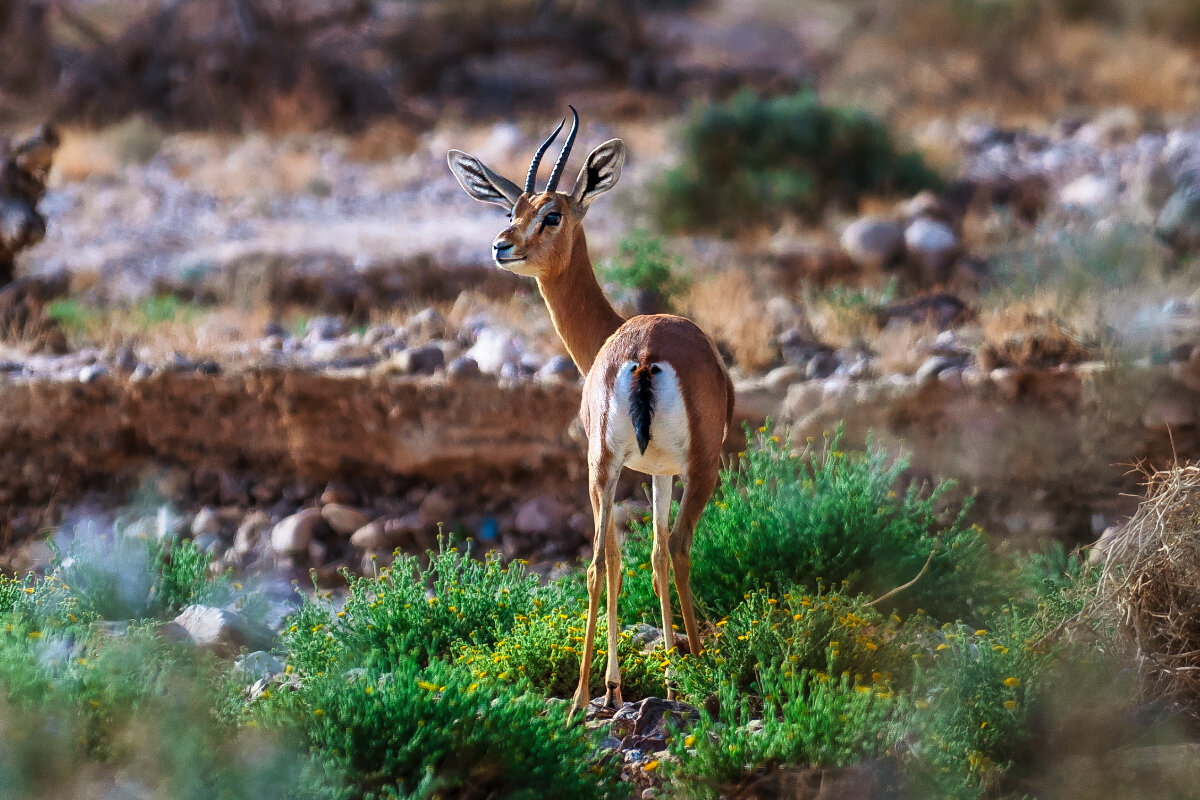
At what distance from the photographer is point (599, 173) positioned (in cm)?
547

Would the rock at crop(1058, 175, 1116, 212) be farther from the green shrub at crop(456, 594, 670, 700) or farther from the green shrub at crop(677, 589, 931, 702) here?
the green shrub at crop(456, 594, 670, 700)

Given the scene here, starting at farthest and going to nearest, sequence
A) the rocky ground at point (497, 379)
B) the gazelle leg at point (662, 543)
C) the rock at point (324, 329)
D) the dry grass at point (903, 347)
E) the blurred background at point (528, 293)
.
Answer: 1. the rock at point (324, 329)
2. the dry grass at point (903, 347)
3. the blurred background at point (528, 293)
4. the rocky ground at point (497, 379)
5. the gazelle leg at point (662, 543)

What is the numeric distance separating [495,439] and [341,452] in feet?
4.21

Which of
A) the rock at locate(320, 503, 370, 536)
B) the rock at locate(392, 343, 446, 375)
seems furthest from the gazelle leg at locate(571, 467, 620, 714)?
the rock at locate(320, 503, 370, 536)

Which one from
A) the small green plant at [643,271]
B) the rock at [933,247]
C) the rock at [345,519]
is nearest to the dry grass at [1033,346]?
the small green plant at [643,271]

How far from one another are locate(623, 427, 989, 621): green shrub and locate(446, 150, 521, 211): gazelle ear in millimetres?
1909

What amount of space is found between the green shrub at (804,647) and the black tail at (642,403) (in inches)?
40.2

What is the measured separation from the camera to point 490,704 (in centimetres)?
420

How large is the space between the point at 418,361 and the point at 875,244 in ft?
16.2

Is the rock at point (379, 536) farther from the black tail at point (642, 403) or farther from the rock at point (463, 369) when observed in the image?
the black tail at point (642, 403)

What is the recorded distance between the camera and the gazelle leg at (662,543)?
16.1 feet

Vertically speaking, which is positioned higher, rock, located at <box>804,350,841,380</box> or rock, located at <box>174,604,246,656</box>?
rock, located at <box>804,350,841,380</box>

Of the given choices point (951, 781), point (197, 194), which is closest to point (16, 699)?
point (951, 781)

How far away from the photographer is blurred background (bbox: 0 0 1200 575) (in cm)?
806
